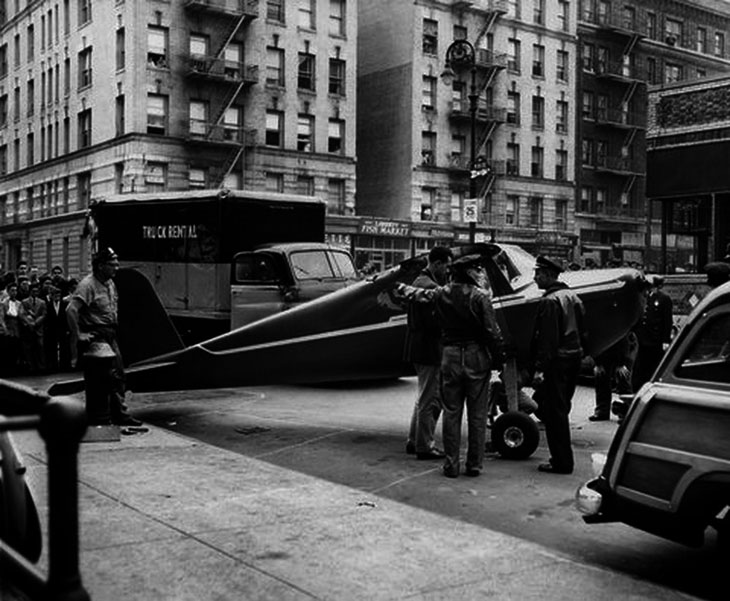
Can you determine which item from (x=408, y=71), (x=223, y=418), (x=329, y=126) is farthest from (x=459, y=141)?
(x=223, y=418)

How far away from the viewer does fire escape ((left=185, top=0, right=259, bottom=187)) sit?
44125 mm

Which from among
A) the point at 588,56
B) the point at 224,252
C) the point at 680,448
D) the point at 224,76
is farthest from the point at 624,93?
the point at 680,448

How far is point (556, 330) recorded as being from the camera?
8.45m

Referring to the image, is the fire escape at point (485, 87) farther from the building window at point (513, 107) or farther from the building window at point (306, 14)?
the building window at point (306, 14)

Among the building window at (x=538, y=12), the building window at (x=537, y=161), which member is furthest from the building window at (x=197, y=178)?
the building window at (x=538, y=12)

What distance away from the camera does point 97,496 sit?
6.95 metres

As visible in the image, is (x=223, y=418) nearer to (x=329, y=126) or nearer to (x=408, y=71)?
(x=329, y=126)

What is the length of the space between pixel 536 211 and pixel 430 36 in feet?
43.2

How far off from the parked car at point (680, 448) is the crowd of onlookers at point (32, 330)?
13.2m

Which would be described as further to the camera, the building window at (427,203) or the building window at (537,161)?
the building window at (537,161)

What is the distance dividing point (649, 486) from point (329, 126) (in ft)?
149

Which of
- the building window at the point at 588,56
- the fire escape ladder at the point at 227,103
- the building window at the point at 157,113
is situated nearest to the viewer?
the building window at the point at 157,113

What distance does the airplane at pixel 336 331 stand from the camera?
9.79 meters

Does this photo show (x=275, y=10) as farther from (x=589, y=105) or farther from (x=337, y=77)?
(x=589, y=105)
